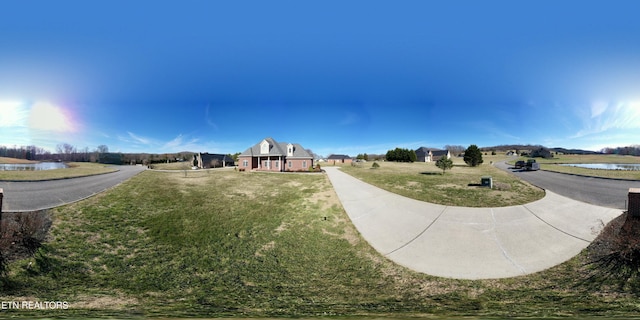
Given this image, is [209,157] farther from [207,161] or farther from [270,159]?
[270,159]

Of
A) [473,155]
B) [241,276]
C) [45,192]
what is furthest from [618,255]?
[45,192]

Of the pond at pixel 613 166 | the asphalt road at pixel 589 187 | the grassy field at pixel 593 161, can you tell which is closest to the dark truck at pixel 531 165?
the grassy field at pixel 593 161

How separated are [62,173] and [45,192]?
155 cm

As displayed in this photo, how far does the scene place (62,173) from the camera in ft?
29.6

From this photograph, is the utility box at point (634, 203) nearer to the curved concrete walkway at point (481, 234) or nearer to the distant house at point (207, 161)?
the curved concrete walkway at point (481, 234)

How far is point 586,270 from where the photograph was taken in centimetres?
552

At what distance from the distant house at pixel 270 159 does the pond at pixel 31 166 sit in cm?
1791

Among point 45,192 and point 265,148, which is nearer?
point 45,192

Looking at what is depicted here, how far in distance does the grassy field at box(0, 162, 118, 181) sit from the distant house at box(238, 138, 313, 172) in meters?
15.9

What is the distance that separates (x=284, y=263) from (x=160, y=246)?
404 centimetres

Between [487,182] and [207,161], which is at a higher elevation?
[207,161]

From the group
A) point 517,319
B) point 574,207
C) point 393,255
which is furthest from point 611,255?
point 393,255

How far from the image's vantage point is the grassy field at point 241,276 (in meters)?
4.34

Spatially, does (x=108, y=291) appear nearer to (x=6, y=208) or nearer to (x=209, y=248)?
(x=209, y=248)
